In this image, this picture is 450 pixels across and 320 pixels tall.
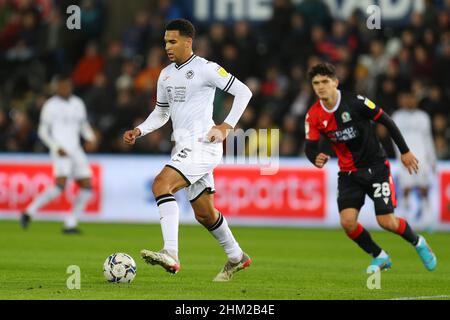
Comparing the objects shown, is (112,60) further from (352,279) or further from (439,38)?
(352,279)

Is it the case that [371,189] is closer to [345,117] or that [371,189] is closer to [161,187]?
[345,117]

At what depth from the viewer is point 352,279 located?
1009cm

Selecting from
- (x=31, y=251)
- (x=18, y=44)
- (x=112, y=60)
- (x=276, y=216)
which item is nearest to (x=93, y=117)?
(x=112, y=60)

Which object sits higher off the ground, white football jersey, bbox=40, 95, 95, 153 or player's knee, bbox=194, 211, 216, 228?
white football jersey, bbox=40, 95, 95, 153

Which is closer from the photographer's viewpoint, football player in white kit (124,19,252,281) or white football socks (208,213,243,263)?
football player in white kit (124,19,252,281)

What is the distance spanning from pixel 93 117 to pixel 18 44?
3077 millimetres

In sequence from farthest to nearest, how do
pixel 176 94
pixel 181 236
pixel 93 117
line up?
1. pixel 93 117
2. pixel 181 236
3. pixel 176 94

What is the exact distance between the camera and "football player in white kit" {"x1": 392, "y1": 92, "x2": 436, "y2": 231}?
701 inches

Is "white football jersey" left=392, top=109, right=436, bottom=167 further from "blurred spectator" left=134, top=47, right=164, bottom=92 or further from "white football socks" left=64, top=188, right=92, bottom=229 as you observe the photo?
"white football socks" left=64, top=188, right=92, bottom=229

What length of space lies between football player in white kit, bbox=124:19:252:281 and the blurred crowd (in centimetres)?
896

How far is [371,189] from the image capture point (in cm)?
1075

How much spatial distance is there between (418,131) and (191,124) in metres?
9.17

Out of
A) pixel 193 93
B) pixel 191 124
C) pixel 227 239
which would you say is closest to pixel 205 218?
pixel 227 239

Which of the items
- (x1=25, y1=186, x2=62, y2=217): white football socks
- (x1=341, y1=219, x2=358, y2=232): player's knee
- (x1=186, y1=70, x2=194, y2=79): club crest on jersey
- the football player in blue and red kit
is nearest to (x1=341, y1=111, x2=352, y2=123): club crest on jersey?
the football player in blue and red kit
